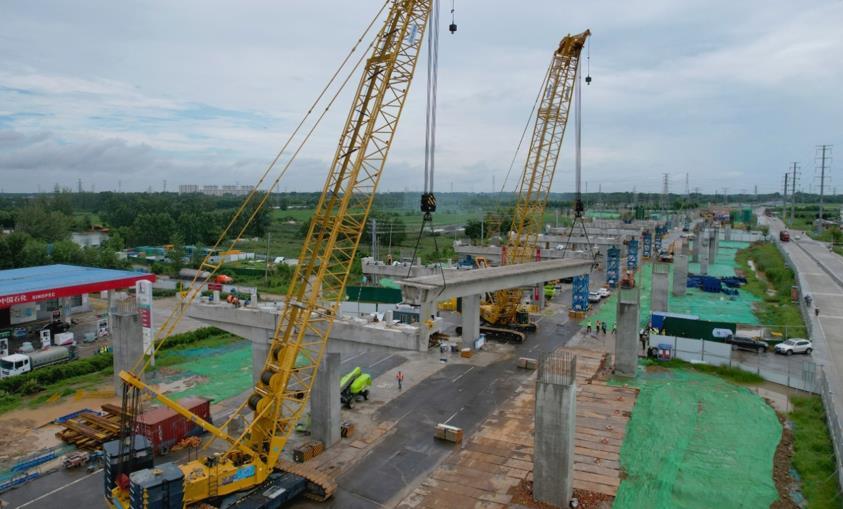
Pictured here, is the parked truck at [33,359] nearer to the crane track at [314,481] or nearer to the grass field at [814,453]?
the crane track at [314,481]

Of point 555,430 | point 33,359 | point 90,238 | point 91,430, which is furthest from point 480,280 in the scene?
point 90,238

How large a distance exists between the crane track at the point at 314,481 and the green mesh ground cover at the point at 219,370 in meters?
11.8

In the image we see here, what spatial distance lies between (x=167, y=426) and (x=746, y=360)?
124ft

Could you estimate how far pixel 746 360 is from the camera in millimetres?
39500

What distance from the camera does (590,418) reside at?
29.3m

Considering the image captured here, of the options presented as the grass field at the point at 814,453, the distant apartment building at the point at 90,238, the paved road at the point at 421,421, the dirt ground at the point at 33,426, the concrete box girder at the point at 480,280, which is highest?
the concrete box girder at the point at 480,280

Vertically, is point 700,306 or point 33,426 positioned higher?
point 700,306

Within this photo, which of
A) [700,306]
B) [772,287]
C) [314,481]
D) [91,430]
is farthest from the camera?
[772,287]

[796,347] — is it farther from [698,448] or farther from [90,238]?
[90,238]

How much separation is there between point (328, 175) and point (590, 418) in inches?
729

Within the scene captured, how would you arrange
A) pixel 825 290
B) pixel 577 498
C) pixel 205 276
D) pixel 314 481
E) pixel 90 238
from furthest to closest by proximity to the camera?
pixel 90 238 → pixel 205 276 → pixel 825 290 → pixel 577 498 → pixel 314 481

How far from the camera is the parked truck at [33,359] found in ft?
116

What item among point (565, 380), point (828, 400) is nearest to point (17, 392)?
point (565, 380)

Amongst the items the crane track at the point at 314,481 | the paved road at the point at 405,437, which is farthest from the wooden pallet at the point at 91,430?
the crane track at the point at 314,481
